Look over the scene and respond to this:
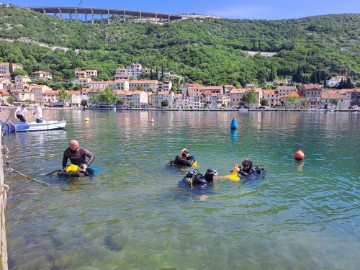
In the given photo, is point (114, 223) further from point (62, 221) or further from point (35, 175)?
point (35, 175)

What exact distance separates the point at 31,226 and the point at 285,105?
154 metres

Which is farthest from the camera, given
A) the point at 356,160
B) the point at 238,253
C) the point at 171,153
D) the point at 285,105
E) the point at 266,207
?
the point at 285,105

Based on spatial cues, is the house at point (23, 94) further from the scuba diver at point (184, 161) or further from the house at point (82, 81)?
the scuba diver at point (184, 161)

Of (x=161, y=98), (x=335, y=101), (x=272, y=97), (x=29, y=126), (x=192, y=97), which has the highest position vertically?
(x=192, y=97)

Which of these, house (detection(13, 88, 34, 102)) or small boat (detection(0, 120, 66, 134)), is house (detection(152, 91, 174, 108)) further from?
small boat (detection(0, 120, 66, 134))

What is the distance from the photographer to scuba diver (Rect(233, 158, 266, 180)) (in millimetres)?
14320

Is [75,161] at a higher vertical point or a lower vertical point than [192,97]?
lower

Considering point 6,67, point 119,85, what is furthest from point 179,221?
point 6,67

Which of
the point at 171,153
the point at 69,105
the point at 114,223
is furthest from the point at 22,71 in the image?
the point at 114,223

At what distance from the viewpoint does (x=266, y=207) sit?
11016 mm

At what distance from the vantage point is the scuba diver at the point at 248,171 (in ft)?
47.0

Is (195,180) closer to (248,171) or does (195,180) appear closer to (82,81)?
(248,171)

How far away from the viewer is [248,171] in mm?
14664

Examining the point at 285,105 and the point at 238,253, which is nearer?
the point at 238,253
